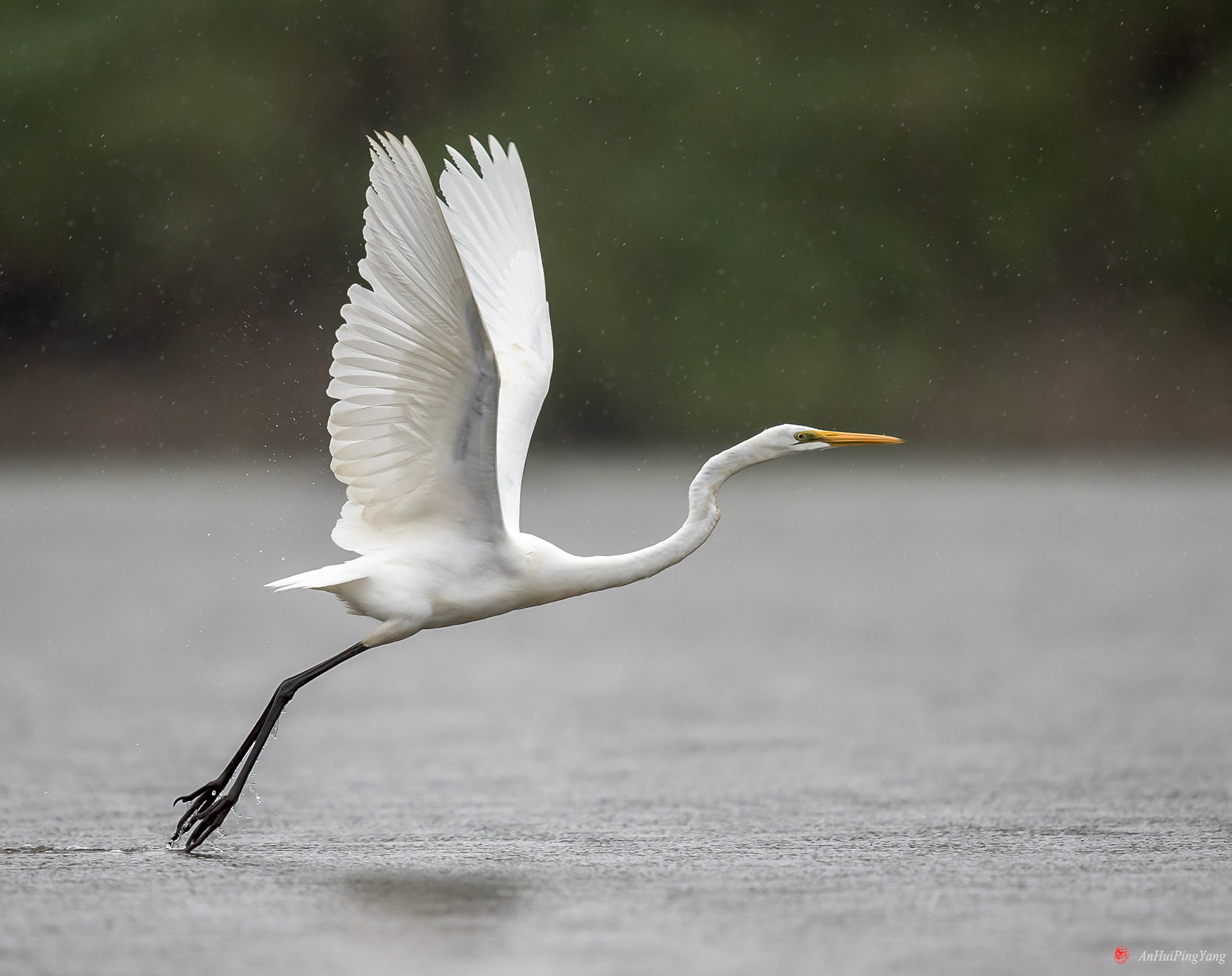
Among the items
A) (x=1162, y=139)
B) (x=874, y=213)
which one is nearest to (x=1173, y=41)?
(x=1162, y=139)

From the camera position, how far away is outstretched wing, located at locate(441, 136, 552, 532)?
862 cm

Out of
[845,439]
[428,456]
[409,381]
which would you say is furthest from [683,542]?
[409,381]

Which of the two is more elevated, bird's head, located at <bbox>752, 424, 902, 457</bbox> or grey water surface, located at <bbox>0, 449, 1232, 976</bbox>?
bird's head, located at <bbox>752, 424, 902, 457</bbox>

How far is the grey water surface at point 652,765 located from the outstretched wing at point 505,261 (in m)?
1.98

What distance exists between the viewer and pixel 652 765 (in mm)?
9734

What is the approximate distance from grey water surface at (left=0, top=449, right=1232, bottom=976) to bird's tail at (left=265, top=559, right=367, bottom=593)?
3.28 feet

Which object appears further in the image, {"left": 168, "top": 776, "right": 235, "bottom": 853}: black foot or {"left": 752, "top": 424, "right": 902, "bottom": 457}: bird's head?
{"left": 752, "top": 424, "right": 902, "bottom": 457}: bird's head

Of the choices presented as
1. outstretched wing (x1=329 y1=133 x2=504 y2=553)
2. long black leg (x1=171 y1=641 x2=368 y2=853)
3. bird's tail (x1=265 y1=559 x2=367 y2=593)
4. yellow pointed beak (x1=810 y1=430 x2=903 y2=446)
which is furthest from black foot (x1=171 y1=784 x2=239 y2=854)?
yellow pointed beak (x1=810 y1=430 x2=903 y2=446)

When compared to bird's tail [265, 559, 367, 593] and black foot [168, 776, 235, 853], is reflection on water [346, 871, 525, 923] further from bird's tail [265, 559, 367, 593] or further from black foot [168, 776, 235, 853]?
bird's tail [265, 559, 367, 593]

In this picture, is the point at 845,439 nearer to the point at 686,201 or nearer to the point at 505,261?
the point at 505,261

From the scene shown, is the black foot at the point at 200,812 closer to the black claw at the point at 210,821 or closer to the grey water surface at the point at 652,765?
the black claw at the point at 210,821

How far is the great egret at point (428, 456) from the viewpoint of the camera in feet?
22.1

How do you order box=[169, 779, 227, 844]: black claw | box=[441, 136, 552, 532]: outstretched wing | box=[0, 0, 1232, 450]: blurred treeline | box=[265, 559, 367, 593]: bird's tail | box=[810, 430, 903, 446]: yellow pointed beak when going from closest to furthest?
box=[265, 559, 367, 593]: bird's tail < box=[169, 779, 227, 844]: black claw < box=[810, 430, 903, 446]: yellow pointed beak < box=[441, 136, 552, 532]: outstretched wing < box=[0, 0, 1232, 450]: blurred treeline

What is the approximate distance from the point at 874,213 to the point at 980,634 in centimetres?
3139
